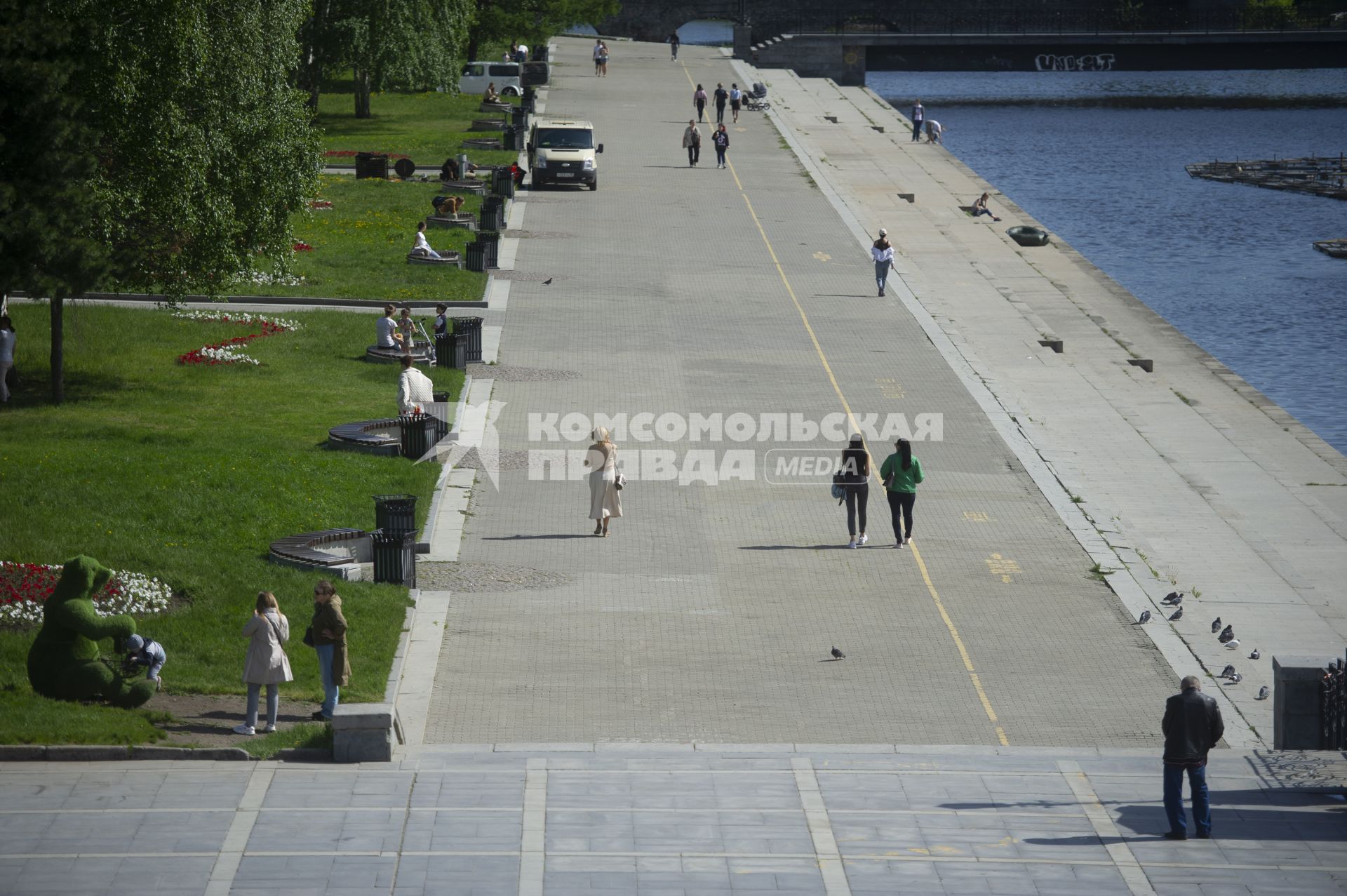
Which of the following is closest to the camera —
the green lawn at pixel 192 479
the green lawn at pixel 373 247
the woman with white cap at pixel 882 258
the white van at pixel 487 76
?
the green lawn at pixel 192 479

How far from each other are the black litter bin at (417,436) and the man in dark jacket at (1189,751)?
532 inches

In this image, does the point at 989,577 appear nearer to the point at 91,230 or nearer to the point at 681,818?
the point at 681,818

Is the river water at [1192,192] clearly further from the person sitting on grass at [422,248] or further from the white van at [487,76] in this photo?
the white van at [487,76]

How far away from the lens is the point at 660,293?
1457 inches

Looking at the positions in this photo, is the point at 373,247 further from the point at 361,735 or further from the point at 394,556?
the point at 361,735

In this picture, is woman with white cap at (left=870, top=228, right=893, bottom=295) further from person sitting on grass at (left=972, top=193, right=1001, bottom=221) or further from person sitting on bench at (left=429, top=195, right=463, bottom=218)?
person sitting on grass at (left=972, top=193, right=1001, bottom=221)

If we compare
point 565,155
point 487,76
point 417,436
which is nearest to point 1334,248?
point 565,155

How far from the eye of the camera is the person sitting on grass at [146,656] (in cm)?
1534

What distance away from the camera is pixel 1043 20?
4380 inches

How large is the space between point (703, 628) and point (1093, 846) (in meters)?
6.50

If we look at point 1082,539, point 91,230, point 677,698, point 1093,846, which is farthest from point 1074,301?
point 1093,846


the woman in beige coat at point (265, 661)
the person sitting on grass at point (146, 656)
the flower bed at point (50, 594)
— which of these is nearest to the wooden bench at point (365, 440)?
the flower bed at point (50, 594)

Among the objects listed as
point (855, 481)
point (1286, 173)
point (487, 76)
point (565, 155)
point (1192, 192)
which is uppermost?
point (487, 76)

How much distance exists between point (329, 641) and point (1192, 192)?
68.9 m
